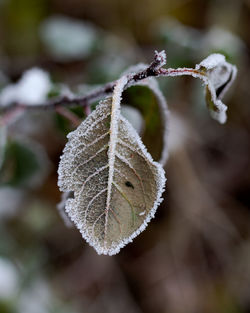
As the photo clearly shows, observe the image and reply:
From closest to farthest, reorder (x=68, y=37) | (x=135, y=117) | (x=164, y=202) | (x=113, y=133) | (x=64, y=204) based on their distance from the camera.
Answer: (x=113, y=133), (x=64, y=204), (x=135, y=117), (x=68, y=37), (x=164, y=202)

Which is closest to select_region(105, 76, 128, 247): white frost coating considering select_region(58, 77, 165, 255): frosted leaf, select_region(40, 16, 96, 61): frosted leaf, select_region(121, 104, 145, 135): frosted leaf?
select_region(58, 77, 165, 255): frosted leaf

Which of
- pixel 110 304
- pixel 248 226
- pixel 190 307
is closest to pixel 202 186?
pixel 248 226

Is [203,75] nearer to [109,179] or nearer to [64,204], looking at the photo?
[109,179]

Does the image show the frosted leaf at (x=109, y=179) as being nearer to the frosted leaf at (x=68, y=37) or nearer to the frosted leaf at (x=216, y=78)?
the frosted leaf at (x=216, y=78)

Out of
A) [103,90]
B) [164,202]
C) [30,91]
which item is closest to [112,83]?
[103,90]

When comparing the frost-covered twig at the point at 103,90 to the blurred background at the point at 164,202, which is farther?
the blurred background at the point at 164,202

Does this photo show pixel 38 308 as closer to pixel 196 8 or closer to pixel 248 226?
pixel 248 226

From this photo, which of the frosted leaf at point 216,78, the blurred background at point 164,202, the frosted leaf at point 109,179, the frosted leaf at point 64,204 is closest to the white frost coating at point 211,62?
the frosted leaf at point 216,78

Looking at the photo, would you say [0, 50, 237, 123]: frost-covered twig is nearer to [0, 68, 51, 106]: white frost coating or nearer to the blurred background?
[0, 68, 51, 106]: white frost coating
